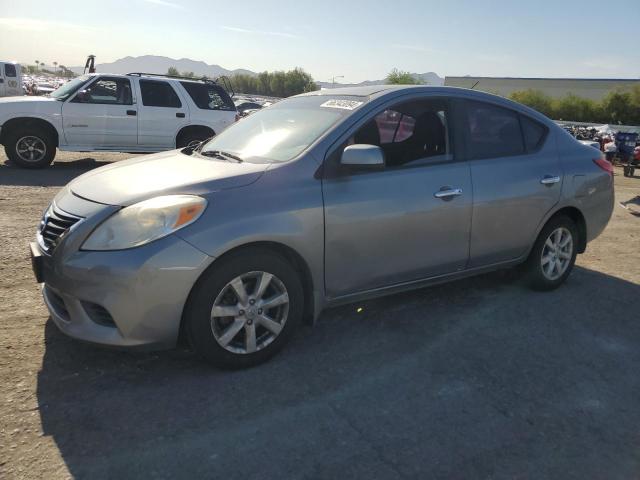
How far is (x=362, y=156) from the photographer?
341 centimetres

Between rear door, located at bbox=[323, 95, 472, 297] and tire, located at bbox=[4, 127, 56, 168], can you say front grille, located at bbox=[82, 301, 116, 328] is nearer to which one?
rear door, located at bbox=[323, 95, 472, 297]

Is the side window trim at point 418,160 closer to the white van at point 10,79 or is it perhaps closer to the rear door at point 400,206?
the rear door at point 400,206

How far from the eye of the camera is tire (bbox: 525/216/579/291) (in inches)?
184

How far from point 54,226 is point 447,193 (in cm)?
256

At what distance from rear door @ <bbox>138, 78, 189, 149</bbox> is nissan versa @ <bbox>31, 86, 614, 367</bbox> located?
7116mm

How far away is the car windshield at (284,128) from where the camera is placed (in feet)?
11.9

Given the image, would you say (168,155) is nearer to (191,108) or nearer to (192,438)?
(192,438)

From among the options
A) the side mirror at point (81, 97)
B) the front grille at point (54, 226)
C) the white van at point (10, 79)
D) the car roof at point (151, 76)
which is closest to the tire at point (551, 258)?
the front grille at point (54, 226)

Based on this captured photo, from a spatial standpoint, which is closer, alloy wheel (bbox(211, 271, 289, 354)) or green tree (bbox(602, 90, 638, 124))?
alloy wheel (bbox(211, 271, 289, 354))

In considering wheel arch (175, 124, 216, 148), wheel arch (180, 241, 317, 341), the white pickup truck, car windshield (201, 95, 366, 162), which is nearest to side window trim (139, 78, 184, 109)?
the white pickup truck

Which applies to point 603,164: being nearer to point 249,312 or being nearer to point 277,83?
point 249,312

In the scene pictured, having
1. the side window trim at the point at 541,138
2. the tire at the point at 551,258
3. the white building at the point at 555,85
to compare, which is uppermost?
the white building at the point at 555,85

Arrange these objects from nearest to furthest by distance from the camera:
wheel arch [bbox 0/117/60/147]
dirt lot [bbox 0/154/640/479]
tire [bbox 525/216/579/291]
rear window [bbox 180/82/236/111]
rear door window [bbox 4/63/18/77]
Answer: dirt lot [bbox 0/154/640/479] → tire [bbox 525/216/579/291] → wheel arch [bbox 0/117/60/147] → rear window [bbox 180/82/236/111] → rear door window [bbox 4/63/18/77]

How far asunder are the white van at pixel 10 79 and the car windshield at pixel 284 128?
25.8 metres
